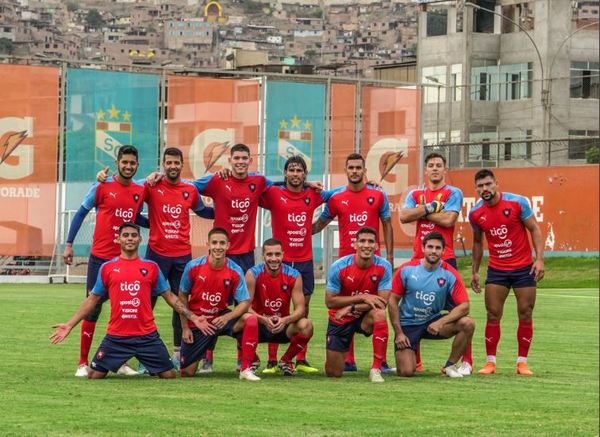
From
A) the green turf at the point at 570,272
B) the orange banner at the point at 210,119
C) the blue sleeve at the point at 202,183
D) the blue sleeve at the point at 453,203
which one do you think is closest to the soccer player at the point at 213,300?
the blue sleeve at the point at 202,183

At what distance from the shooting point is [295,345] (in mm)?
14133

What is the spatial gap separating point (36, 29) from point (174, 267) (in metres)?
41.2

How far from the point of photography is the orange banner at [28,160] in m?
38.6

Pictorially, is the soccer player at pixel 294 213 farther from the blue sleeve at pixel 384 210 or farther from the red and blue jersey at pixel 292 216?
the blue sleeve at pixel 384 210

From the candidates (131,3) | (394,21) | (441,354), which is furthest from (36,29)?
(441,354)

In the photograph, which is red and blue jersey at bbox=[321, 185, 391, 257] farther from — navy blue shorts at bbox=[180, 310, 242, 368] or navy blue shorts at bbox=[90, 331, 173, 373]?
navy blue shorts at bbox=[90, 331, 173, 373]

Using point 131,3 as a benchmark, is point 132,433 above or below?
below

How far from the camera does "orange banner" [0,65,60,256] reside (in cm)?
3859

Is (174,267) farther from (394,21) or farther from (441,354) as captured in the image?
(394,21)

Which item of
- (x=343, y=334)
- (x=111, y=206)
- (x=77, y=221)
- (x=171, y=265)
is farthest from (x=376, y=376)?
(x=77, y=221)

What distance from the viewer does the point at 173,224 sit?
47.8ft

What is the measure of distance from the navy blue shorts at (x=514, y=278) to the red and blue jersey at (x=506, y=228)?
0.14ft

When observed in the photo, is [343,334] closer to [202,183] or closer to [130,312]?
[130,312]

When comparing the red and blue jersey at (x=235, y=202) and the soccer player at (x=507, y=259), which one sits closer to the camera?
the soccer player at (x=507, y=259)
